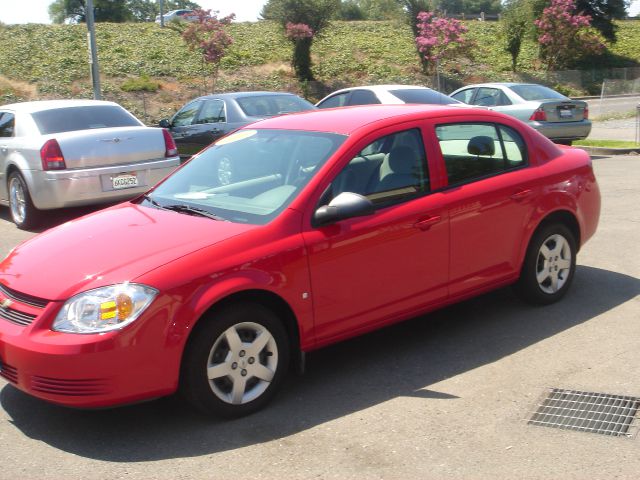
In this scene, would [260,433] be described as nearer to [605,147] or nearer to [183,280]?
[183,280]

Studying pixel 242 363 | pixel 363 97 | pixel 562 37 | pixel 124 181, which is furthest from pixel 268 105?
pixel 562 37

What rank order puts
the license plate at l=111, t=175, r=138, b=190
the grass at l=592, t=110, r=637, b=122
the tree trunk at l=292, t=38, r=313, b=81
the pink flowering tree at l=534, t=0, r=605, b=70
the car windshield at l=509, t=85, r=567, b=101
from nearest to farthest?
the license plate at l=111, t=175, r=138, b=190
the car windshield at l=509, t=85, r=567, b=101
the grass at l=592, t=110, r=637, b=122
the tree trunk at l=292, t=38, r=313, b=81
the pink flowering tree at l=534, t=0, r=605, b=70

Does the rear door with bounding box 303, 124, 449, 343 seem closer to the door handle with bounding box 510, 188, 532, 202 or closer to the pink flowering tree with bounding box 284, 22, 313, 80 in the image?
the door handle with bounding box 510, 188, 532, 202

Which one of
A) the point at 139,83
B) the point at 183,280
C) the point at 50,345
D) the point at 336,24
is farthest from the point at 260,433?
the point at 336,24

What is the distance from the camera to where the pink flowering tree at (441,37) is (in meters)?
42.2

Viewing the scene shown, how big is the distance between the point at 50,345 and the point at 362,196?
6.46 feet

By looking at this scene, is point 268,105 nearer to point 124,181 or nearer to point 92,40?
point 124,181

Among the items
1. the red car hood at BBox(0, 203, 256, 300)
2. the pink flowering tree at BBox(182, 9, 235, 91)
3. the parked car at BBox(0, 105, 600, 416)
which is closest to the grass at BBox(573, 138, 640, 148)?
the parked car at BBox(0, 105, 600, 416)

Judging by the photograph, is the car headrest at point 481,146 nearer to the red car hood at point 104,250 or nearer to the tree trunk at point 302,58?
the red car hood at point 104,250

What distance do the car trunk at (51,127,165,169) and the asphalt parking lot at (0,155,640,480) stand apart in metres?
5.17

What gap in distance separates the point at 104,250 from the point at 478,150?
2.72m

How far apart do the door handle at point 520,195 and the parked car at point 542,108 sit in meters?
10.9

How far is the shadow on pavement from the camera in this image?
4.22 metres

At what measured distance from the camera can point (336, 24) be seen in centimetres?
5456
